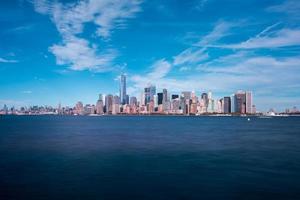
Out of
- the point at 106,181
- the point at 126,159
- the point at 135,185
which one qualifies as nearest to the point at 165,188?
the point at 135,185

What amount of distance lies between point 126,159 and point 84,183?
1613 centimetres

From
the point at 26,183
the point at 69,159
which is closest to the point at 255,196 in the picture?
the point at 26,183

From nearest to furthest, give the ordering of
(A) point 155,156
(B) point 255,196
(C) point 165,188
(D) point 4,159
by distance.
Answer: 1. (B) point 255,196
2. (C) point 165,188
3. (D) point 4,159
4. (A) point 155,156

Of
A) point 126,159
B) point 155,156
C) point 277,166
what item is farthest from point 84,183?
point 277,166

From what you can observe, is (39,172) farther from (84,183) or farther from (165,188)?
(165,188)

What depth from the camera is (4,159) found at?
50.1m

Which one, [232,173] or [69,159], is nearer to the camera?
[232,173]

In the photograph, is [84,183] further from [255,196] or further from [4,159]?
[4,159]

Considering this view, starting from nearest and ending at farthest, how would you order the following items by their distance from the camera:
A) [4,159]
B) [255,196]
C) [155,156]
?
[255,196]
[4,159]
[155,156]

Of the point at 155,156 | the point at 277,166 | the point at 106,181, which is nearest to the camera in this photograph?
the point at 106,181

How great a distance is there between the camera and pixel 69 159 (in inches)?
1975

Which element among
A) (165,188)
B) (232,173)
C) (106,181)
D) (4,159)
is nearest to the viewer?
(165,188)

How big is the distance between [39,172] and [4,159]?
13039 mm

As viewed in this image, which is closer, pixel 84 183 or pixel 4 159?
pixel 84 183
